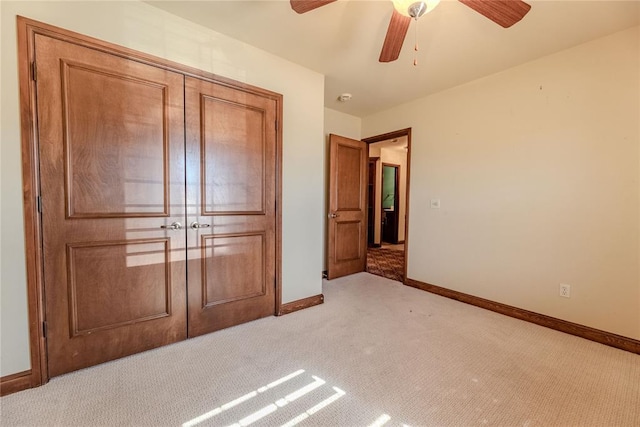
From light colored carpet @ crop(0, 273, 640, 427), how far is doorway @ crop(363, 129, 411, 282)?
2736mm

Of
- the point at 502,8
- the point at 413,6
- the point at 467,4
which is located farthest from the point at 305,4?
the point at 502,8

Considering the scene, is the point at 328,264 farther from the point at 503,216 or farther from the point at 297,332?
the point at 503,216

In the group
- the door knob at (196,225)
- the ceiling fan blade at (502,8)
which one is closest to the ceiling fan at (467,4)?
the ceiling fan blade at (502,8)

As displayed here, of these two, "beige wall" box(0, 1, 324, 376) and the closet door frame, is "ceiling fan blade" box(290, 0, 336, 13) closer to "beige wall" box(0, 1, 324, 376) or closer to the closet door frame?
"beige wall" box(0, 1, 324, 376)

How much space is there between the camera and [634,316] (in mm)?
2031

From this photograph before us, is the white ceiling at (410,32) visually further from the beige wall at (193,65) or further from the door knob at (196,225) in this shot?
the door knob at (196,225)

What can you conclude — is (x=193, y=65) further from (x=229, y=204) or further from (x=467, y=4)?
(x=467, y=4)

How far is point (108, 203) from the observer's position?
1760 millimetres

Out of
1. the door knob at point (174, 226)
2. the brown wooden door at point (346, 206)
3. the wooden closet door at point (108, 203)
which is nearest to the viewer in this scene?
the wooden closet door at point (108, 203)

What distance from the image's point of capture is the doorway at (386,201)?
558 cm

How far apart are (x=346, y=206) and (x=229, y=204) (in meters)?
1.99

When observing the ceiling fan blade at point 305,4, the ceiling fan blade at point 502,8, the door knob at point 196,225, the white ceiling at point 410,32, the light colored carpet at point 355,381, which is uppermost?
the white ceiling at point 410,32

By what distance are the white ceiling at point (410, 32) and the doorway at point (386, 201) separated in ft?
8.37

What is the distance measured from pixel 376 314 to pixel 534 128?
7.69ft
